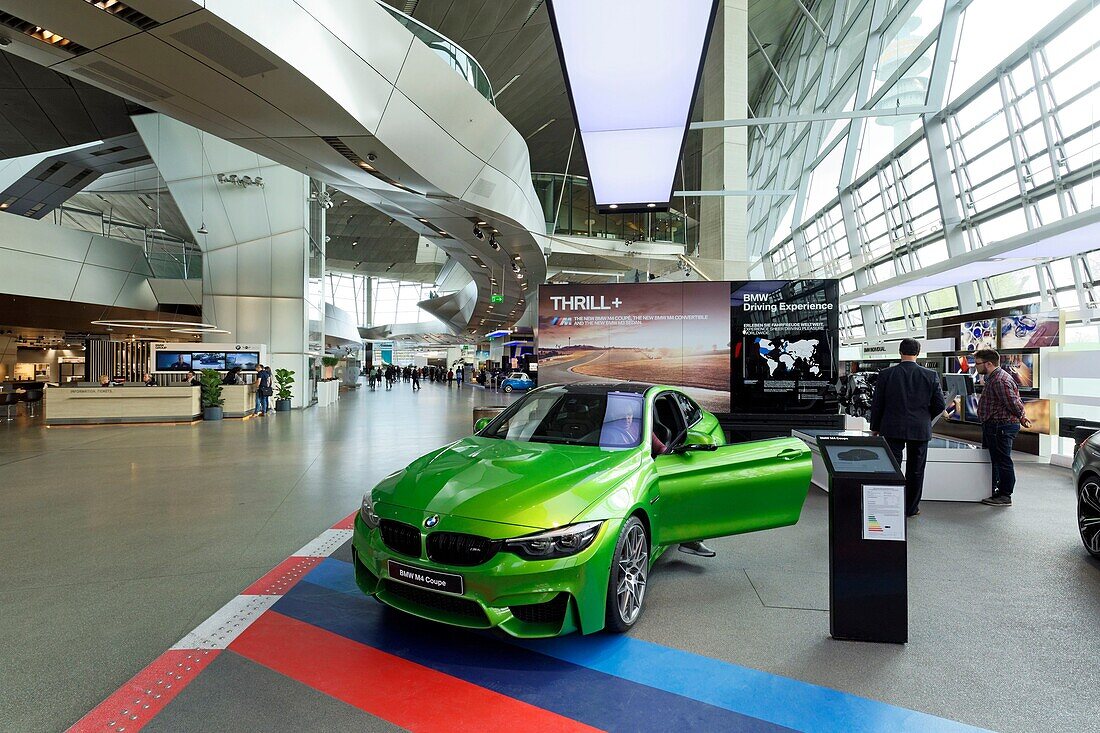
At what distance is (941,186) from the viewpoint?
→ 14141 mm

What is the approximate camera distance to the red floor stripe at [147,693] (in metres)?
2.37

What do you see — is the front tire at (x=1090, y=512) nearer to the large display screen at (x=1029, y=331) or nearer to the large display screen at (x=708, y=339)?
the large display screen at (x=708, y=339)

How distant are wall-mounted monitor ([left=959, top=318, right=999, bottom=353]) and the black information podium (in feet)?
34.8

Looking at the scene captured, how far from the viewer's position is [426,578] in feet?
9.38

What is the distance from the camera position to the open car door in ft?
12.1

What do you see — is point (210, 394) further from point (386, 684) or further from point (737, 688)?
point (737, 688)

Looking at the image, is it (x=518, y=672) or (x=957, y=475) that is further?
(x=957, y=475)

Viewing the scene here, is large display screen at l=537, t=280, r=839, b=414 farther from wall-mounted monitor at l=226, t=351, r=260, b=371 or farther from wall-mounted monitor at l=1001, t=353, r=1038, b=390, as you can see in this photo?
wall-mounted monitor at l=226, t=351, r=260, b=371

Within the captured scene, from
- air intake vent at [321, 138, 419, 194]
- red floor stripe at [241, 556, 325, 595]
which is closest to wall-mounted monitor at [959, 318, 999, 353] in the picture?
air intake vent at [321, 138, 419, 194]

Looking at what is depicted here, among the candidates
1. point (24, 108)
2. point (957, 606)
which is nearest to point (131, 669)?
point (957, 606)

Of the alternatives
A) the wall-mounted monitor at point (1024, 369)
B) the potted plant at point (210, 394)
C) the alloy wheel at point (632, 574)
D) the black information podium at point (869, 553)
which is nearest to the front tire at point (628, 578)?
the alloy wheel at point (632, 574)

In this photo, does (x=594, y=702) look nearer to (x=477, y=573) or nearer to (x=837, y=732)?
(x=477, y=573)

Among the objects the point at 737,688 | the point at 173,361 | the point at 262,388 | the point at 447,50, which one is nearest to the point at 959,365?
the point at 447,50

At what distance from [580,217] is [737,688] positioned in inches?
1027
